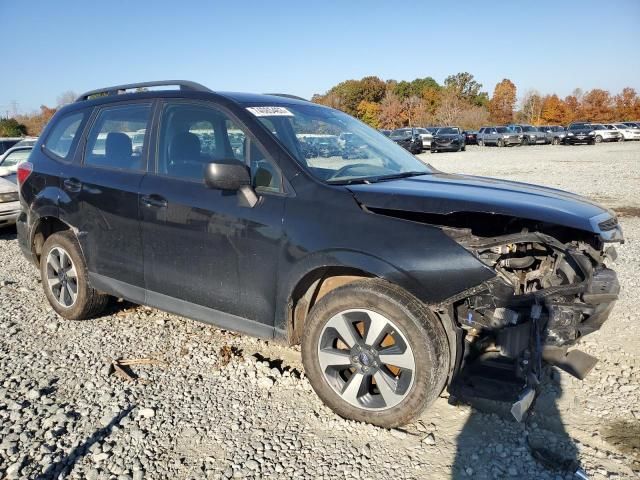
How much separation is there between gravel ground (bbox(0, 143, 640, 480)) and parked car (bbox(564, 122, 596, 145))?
41.3 metres

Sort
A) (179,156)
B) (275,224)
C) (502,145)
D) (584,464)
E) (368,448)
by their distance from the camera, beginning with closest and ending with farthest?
1. (584,464)
2. (368,448)
3. (275,224)
4. (179,156)
5. (502,145)

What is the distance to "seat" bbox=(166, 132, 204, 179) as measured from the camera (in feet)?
11.9

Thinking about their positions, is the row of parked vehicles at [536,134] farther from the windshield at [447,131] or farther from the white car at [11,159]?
the white car at [11,159]

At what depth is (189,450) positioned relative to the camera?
285 centimetres

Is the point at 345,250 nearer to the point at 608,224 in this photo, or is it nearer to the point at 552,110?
the point at 608,224

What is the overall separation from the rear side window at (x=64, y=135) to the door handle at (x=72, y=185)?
0.88 ft

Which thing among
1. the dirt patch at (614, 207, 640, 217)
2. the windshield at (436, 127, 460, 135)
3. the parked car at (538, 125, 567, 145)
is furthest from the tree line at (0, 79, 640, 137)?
the dirt patch at (614, 207, 640, 217)

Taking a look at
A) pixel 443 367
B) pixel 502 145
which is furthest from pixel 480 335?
pixel 502 145

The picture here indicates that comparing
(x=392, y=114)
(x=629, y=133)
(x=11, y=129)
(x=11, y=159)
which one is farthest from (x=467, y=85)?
(x=11, y=159)

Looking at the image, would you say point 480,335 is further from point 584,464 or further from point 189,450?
point 189,450

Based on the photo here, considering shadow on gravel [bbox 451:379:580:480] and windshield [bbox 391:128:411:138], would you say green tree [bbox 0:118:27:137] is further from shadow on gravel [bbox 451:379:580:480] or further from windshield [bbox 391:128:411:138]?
shadow on gravel [bbox 451:379:580:480]

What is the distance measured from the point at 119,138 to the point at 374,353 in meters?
2.75

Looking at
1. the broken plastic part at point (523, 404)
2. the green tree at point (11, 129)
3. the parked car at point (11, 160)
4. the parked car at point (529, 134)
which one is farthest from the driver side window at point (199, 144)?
the green tree at point (11, 129)

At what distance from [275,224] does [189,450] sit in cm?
139
